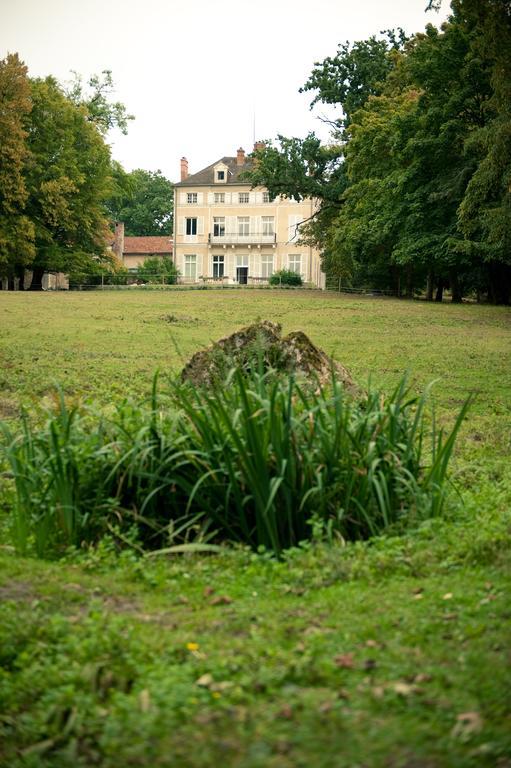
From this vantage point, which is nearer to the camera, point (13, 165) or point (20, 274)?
point (13, 165)

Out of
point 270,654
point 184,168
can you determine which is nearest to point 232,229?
point 184,168

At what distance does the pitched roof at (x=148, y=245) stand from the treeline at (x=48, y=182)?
33.3m

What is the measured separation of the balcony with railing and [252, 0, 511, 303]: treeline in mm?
29478

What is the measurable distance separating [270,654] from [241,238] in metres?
78.6

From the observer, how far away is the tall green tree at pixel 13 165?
4884 centimetres

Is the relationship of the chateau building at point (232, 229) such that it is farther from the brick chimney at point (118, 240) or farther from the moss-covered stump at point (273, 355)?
the moss-covered stump at point (273, 355)

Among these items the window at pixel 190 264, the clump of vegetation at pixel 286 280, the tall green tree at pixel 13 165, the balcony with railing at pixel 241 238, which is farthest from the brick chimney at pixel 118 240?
the tall green tree at pixel 13 165

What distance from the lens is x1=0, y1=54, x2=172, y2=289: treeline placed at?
4931 centimetres

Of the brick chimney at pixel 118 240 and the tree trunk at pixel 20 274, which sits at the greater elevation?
the brick chimney at pixel 118 240

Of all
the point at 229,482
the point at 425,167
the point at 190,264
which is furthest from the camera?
the point at 190,264

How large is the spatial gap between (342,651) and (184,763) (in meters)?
0.96

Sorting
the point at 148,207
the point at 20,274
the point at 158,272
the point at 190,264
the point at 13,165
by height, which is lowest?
the point at 20,274

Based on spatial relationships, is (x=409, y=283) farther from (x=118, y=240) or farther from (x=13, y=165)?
(x=118, y=240)

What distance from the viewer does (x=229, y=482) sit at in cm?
523
